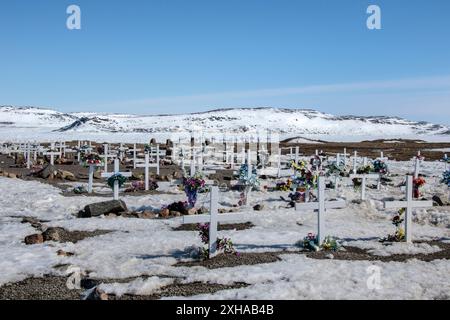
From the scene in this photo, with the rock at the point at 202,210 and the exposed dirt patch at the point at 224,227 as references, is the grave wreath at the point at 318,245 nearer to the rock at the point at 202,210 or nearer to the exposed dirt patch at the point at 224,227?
the exposed dirt patch at the point at 224,227

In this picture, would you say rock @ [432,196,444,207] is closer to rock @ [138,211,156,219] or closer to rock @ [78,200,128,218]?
rock @ [138,211,156,219]

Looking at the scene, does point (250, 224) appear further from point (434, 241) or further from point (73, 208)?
point (73, 208)

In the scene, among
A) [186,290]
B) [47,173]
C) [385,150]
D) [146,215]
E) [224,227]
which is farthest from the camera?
[385,150]

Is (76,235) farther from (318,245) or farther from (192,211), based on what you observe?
(318,245)

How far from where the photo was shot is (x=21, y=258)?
11.6m

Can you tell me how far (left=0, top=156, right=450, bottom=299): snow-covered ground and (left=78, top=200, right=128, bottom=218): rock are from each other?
0.55 meters

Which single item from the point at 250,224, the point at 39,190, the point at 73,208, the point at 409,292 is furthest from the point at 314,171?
the point at 39,190

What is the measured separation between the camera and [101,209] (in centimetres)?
1783

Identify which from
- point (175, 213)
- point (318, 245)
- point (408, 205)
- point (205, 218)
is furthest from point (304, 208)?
point (175, 213)

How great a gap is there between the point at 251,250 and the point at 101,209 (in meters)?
7.34

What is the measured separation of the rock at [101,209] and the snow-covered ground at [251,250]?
55 centimetres

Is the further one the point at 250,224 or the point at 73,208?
the point at 73,208
